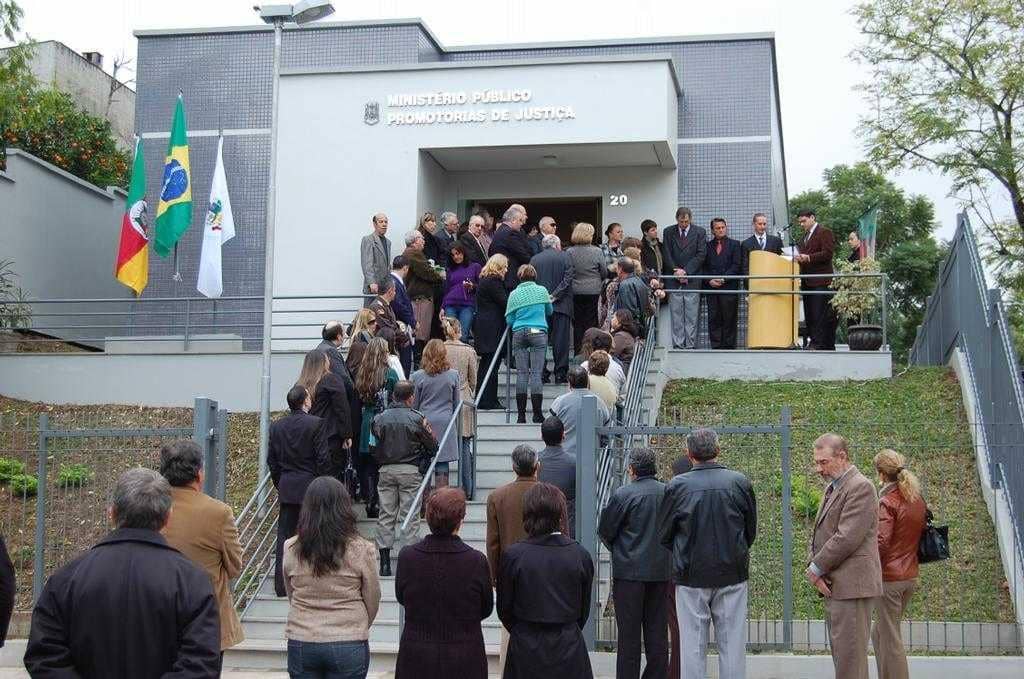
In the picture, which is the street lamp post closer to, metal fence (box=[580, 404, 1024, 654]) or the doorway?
metal fence (box=[580, 404, 1024, 654])

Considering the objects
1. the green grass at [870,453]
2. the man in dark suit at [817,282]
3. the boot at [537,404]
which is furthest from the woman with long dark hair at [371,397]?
the man in dark suit at [817,282]

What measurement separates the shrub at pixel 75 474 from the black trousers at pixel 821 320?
33.1 ft

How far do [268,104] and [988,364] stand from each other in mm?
13504

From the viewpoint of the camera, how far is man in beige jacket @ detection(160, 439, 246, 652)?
7199 mm

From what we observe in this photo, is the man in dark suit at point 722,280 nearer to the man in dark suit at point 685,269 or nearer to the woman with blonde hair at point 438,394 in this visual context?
the man in dark suit at point 685,269

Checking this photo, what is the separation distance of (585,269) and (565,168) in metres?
6.19

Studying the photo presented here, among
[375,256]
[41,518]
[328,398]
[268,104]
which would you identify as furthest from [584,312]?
[268,104]

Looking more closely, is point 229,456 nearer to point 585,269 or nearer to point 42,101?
point 585,269

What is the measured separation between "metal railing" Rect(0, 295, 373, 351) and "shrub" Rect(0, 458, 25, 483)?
371 cm

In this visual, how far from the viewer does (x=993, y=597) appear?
459 inches

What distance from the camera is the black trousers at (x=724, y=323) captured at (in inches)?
714

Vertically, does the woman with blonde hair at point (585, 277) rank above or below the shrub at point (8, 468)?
above

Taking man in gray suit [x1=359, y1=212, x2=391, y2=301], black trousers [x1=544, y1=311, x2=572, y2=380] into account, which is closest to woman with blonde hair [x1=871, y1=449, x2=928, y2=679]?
black trousers [x1=544, y1=311, x2=572, y2=380]

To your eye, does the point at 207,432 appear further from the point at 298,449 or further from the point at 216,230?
the point at 216,230
